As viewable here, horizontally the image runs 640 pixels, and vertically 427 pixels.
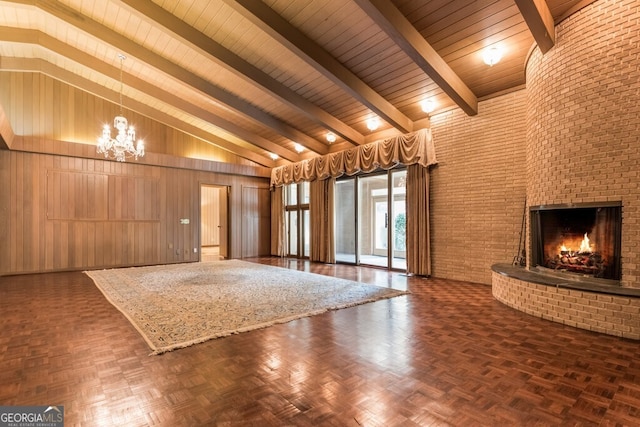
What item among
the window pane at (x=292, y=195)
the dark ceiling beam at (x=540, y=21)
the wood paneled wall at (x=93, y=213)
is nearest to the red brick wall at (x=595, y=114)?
the dark ceiling beam at (x=540, y=21)

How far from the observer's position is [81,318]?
12.0 ft

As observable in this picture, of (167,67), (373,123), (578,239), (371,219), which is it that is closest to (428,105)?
(373,123)

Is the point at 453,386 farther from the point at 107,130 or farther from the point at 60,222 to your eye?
the point at 60,222

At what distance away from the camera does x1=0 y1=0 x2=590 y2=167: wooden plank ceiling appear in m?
4.05

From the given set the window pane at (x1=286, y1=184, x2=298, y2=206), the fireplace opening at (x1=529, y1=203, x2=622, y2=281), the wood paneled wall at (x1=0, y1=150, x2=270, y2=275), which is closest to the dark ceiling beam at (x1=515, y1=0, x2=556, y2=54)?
the fireplace opening at (x1=529, y1=203, x2=622, y2=281)

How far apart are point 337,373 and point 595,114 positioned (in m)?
4.01

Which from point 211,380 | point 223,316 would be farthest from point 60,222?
point 211,380

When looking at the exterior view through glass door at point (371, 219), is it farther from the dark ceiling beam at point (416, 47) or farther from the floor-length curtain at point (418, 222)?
the dark ceiling beam at point (416, 47)

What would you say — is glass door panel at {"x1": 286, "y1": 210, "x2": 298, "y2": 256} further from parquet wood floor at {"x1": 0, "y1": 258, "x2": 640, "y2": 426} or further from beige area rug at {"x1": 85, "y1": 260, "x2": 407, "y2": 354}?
parquet wood floor at {"x1": 0, "y1": 258, "x2": 640, "y2": 426}

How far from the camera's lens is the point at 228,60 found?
5.35 metres

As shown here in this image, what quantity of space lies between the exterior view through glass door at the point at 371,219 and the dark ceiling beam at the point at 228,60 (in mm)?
1813

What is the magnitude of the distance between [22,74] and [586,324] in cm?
1106

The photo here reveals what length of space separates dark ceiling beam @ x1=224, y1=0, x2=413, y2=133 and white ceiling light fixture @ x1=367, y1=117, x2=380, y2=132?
2.14 feet

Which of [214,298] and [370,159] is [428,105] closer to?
[370,159]
